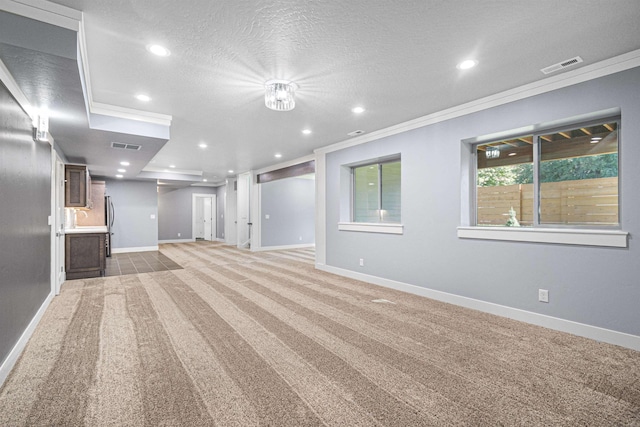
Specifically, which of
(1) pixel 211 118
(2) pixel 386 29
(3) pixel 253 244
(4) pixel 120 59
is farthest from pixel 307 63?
(3) pixel 253 244

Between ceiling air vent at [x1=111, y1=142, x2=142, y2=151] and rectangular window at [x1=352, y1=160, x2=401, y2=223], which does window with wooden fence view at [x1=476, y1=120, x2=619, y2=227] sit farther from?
ceiling air vent at [x1=111, y1=142, x2=142, y2=151]

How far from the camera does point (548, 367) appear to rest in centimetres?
235

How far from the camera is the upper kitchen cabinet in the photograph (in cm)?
566

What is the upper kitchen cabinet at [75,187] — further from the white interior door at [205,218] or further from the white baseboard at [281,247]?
the white interior door at [205,218]

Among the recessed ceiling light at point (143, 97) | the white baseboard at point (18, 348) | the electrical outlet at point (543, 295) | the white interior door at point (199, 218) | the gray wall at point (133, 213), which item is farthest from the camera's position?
the white interior door at point (199, 218)

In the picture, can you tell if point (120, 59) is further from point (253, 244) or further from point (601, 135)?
point (253, 244)

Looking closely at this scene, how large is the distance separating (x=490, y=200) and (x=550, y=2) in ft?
7.91

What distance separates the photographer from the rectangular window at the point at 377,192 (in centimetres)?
530

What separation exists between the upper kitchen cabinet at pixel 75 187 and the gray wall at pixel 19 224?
7.30 feet

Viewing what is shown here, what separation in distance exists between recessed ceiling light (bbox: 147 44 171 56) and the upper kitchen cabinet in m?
4.50

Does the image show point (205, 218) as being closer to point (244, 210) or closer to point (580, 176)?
point (244, 210)

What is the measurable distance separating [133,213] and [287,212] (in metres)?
5.05

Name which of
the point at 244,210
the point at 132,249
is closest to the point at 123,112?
the point at 244,210

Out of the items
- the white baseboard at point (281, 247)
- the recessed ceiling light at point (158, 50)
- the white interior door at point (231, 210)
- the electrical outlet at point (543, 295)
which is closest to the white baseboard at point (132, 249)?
the white interior door at point (231, 210)
